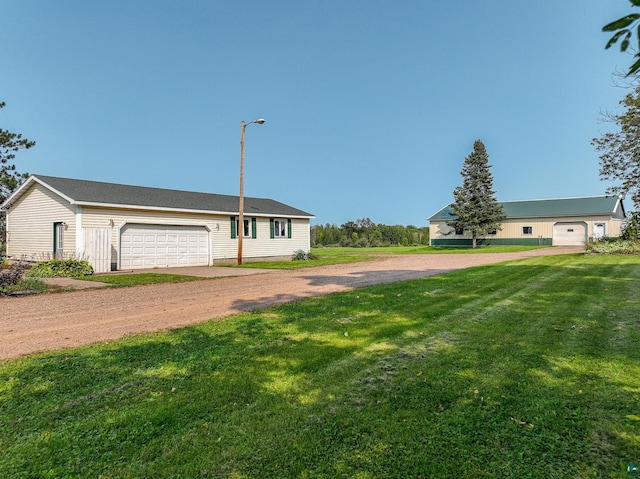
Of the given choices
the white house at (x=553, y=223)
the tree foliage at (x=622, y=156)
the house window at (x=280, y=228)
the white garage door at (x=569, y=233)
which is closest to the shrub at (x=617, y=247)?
the tree foliage at (x=622, y=156)

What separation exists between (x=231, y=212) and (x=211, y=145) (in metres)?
12.4

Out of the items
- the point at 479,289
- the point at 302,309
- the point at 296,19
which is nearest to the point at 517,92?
the point at 296,19

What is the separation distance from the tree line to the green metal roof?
17763 mm

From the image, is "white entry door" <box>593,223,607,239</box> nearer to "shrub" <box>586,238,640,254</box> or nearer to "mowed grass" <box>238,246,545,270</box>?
"mowed grass" <box>238,246,545,270</box>

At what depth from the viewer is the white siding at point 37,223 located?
15.6m

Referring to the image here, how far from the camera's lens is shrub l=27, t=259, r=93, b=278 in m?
13.3

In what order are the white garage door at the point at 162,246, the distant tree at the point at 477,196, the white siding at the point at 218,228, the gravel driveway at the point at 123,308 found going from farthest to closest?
the distant tree at the point at 477,196 < the white garage door at the point at 162,246 < the white siding at the point at 218,228 < the gravel driveway at the point at 123,308

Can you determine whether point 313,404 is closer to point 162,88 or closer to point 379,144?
point 162,88

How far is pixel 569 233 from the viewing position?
33250mm

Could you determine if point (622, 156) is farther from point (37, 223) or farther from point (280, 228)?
point (37, 223)

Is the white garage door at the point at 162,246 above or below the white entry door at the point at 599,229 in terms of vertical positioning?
below

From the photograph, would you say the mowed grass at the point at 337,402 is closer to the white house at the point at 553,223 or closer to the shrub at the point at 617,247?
the shrub at the point at 617,247

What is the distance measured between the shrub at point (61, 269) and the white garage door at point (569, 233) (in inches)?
1511

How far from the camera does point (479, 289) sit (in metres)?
8.51
